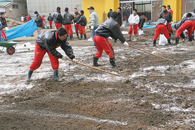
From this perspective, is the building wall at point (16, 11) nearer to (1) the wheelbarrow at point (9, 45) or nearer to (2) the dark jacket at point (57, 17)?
(2) the dark jacket at point (57, 17)

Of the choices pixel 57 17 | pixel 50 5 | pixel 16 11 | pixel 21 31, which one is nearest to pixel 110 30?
pixel 57 17

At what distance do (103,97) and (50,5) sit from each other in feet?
77.8

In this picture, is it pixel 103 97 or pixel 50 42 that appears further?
pixel 50 42

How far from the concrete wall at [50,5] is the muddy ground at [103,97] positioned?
1905cm

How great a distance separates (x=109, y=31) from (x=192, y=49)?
438 centimetres

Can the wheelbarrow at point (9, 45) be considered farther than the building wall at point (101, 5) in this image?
No

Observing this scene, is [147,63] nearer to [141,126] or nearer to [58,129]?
[141,126]

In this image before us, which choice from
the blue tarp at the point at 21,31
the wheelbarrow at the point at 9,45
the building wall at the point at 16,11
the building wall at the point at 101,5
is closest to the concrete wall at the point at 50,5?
the building wall at the point at 101,5

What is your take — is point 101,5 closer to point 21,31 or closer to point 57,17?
point 57,17

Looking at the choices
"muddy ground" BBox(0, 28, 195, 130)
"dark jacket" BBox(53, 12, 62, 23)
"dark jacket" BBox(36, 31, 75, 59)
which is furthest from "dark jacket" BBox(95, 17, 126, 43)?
"dark jacket" BBox(53, 12, 62, 23)

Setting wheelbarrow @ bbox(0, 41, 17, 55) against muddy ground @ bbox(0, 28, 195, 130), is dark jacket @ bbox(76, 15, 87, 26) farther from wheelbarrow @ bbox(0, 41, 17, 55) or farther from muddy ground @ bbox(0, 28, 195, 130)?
muddy ground @ bbox(0, 28, 195, 130)

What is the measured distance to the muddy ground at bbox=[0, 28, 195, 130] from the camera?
322 cm

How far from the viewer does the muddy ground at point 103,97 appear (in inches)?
127

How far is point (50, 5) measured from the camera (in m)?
25.7
